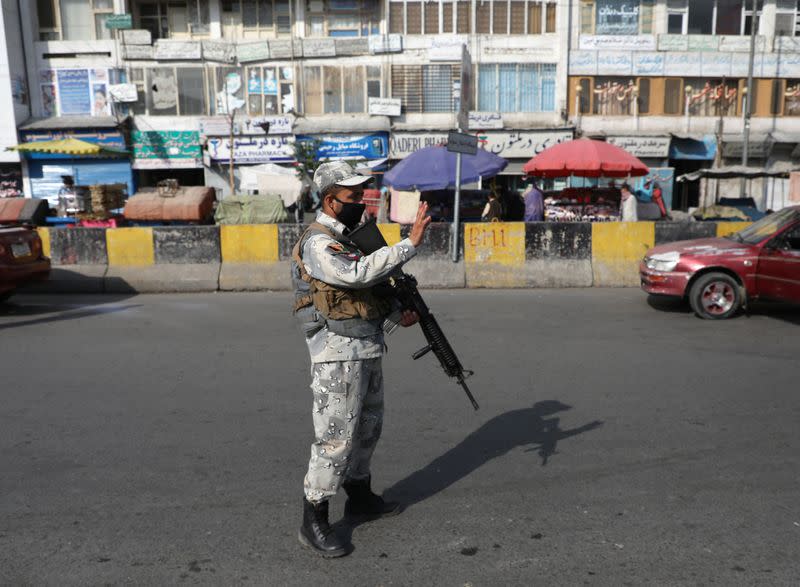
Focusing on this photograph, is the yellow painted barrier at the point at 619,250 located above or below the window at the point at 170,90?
below

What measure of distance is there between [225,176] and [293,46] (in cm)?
543

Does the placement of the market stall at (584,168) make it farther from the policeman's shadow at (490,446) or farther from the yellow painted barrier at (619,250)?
the policeman's shadow at (490,446)

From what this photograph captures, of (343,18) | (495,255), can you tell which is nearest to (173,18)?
(343,18)

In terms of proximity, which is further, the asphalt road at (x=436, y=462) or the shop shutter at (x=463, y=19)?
the shop shutter at (x=463, y=19)

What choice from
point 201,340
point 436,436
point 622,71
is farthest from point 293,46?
point 436,436

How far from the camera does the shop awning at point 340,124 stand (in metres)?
25.1

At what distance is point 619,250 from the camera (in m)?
10.9

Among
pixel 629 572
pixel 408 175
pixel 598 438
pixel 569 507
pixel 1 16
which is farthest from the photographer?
pixel 1 16

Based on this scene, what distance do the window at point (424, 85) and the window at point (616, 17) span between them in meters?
5.18

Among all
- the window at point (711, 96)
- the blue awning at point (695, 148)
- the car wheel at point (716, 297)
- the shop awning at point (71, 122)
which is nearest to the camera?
the car wheel at point (716, 297)

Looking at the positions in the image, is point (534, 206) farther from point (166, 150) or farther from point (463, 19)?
point (166, 150)

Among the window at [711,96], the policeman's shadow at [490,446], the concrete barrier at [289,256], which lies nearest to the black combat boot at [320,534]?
the policeman's shadow at [490,446]

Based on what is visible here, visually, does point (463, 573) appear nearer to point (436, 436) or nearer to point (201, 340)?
point (436, 436)

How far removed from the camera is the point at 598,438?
4.41m
